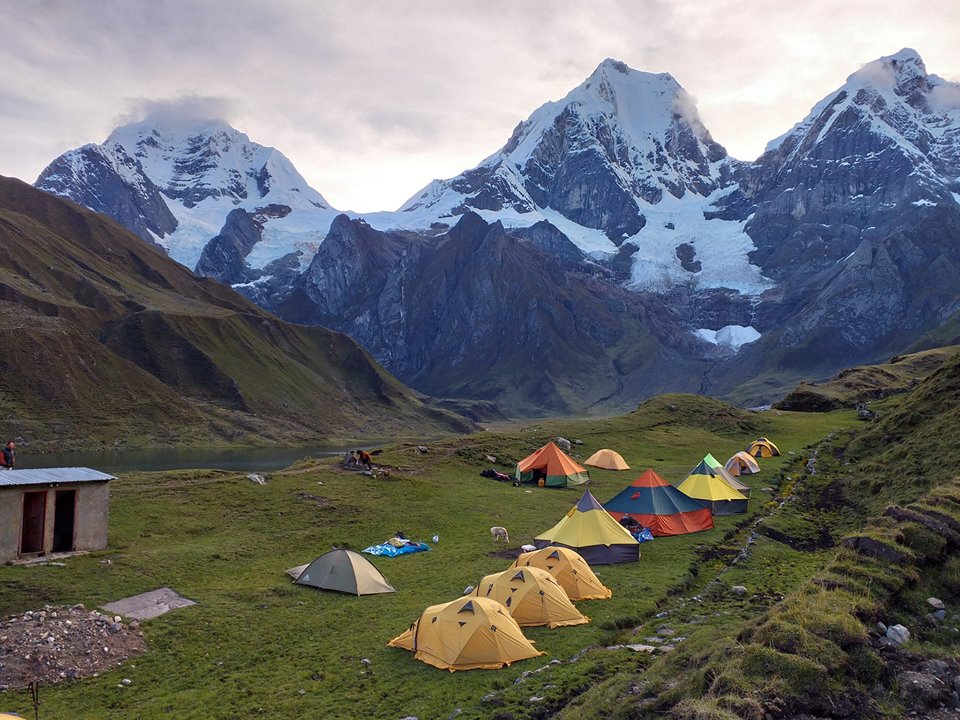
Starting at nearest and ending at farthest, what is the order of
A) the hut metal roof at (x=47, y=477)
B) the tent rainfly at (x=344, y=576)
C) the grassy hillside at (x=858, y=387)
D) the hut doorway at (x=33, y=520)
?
the tent rainfly at (x=344, y=576) → the hut metal roof at (x=47, y=477) → the hut doorway at (x=33, y=520) → the grassy hillside at (x=858, y=387)

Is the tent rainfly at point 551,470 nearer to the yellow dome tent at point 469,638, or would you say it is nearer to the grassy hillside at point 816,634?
the grassy hillside at point 816,634

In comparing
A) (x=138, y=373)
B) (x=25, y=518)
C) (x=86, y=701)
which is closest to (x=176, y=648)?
(x=86, y=701)

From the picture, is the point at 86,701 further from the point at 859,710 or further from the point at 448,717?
the point at 859,710

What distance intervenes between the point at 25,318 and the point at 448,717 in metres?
179

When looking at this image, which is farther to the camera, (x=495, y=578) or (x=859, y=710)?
(x=495, y=578)

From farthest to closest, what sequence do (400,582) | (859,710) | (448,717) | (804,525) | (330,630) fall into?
(804,525), (400,582), (330,630), (448,717), (859,710)

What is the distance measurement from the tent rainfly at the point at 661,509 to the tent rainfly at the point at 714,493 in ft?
8.97

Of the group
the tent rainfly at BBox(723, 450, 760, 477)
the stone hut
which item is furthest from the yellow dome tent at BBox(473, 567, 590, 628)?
the tent rainfly at BBox(723, 450, 760, 477)

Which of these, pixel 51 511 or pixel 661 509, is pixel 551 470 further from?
pixel 51 511

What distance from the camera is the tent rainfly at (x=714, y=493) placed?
43.6m

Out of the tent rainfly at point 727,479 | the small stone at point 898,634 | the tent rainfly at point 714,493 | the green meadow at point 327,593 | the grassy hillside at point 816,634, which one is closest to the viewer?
the grassy hillside at point 816,634

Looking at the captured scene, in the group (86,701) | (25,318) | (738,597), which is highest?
(25,318)

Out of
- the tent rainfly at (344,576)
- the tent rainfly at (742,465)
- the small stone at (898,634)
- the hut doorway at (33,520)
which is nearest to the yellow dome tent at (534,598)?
the tent rainfly at (344,576)

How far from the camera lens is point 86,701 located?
19.8 meters
